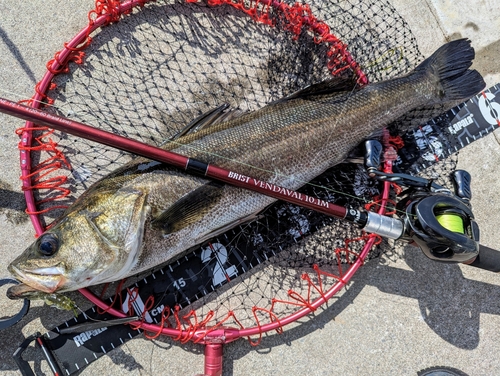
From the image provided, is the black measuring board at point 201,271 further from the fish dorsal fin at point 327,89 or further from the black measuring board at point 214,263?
the fish dorsal fin at point 327,89

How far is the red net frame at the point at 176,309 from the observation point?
9.32 ft

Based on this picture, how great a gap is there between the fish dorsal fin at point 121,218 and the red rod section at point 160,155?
29 centimetres

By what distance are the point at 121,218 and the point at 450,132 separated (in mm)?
2617

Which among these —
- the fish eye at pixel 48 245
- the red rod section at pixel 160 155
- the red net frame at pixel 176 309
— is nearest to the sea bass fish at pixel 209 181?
the fish eye at pixel 48 245

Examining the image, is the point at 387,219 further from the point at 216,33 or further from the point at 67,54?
the point at 67,54

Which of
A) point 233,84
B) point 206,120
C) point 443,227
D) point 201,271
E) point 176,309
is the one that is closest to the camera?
point 443,227

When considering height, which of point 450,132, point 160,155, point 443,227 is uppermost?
point 160,155

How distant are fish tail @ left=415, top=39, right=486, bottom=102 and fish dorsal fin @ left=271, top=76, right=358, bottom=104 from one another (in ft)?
1.72

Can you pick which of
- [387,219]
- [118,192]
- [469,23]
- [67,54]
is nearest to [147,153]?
[118,192]

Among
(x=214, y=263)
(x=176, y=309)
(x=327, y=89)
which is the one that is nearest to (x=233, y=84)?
(x=327, y=89)

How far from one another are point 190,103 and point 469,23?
2437mm

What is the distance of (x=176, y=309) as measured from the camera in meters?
2.99

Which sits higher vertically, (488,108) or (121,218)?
(121,218)

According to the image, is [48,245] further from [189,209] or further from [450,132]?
[450,132]
